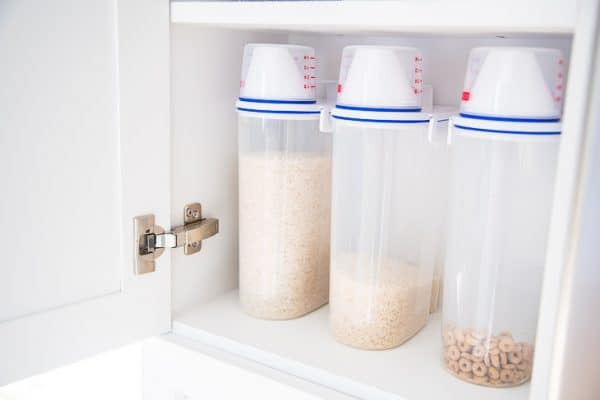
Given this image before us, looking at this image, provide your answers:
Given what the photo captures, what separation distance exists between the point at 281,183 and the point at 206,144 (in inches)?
5.2

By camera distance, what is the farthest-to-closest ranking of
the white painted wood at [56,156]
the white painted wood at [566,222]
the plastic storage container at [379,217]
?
the plastic storage container at [379,217] < the white painted wood at [56,156] < the white painted wood at [566,222]

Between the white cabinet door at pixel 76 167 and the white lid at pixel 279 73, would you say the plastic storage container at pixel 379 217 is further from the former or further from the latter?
the white cabinet door at pixel 76 167

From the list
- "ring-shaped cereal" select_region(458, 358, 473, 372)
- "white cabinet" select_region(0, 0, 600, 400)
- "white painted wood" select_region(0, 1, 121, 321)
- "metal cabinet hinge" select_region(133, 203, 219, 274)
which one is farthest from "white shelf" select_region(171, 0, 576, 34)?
"ring-shaped cereal" select_region(458, 358, 473, 372)

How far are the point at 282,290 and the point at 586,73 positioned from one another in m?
0.47

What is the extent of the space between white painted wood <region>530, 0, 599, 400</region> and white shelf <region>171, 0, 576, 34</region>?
0.03 meters

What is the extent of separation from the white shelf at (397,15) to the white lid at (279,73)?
5cm

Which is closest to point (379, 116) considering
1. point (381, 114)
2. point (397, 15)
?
point (381, 114)

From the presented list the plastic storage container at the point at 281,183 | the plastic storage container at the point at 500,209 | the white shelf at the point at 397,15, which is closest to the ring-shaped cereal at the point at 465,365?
the plastic storage container at the point at 500,209

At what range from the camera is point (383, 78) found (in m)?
0.66

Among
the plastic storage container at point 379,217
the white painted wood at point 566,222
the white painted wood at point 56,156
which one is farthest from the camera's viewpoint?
the plastic storage container at point 379,217

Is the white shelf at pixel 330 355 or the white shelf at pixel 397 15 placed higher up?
the white shelf at pixel 397 15

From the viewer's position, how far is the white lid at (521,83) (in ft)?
1.88

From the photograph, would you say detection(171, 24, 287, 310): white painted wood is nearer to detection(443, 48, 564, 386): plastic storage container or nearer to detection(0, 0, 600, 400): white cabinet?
detection(0, 0, 600, 400): white cabinet

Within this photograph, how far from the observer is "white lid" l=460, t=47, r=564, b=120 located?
57 centimetres
